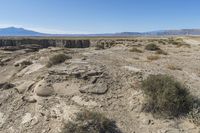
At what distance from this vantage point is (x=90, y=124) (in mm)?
Result: 9625

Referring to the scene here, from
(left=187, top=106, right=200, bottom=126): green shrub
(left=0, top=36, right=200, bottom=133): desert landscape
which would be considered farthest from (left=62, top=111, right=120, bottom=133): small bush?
(left=187, top=106, right=200, bottom=126): green shrub

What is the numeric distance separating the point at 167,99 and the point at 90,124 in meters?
3.33

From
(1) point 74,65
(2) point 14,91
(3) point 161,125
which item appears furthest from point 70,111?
(1) point 74,65

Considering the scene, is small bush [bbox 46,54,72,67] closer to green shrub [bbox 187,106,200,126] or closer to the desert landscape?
the desert landscape

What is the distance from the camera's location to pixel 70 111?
441 inches

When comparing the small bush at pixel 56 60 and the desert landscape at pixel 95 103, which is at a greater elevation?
the small bush at pixel 56 60

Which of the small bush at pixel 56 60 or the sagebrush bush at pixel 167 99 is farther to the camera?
the small bush at pixel 56 60

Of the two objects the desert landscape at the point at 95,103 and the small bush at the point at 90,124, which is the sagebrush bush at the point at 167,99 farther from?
the small bush at the point at 90,124

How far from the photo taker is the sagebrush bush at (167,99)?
34.8ft

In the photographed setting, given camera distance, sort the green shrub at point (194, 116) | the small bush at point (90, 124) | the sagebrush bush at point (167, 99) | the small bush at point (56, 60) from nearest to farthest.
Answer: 1. the small bush at point (90, 124)
2. the green shrub at point (194, 116)
3. the sagebrush bush at point (167, 99)
4. the small bush at point (56, 60)

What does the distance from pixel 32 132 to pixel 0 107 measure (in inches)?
145

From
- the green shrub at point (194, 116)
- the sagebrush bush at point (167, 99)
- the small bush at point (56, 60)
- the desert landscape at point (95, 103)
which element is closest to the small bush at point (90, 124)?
the desert landscape at point (95, 103)

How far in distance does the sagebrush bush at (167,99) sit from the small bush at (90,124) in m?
1.99

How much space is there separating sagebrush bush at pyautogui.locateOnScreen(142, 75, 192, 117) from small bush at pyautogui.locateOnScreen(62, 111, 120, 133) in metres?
1.99
